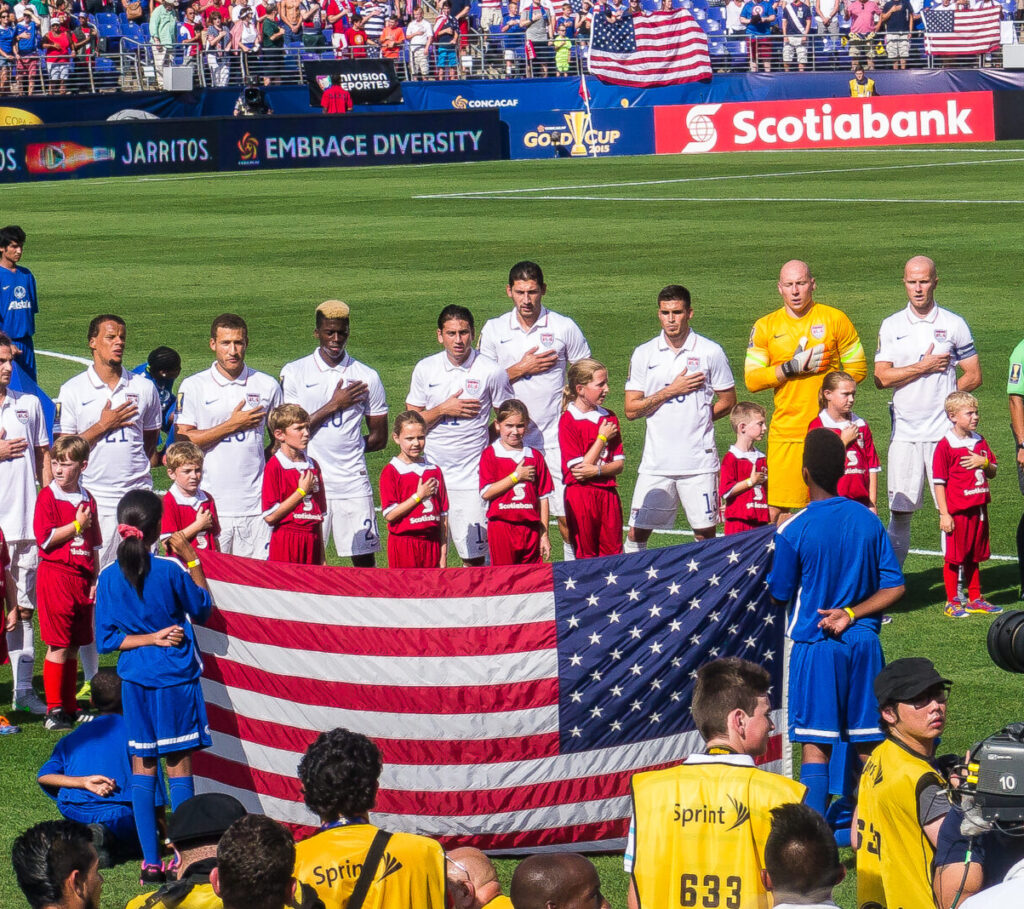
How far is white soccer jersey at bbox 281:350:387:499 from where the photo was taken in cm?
1123

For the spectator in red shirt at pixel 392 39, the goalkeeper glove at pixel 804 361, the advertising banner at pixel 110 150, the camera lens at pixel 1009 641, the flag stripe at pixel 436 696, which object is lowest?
the flag stripe at pixel 436 696

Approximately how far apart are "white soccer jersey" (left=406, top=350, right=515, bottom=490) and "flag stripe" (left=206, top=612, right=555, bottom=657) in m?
3.64

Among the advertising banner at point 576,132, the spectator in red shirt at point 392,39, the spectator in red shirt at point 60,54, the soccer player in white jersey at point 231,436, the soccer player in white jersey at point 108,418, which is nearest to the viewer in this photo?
the soccer player in white jersey at point 231,436

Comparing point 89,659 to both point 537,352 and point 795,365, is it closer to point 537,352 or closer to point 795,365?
point 537,352

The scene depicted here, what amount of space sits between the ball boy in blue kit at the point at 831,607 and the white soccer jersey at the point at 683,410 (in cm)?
362

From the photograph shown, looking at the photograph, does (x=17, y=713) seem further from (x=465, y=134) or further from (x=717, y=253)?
(x=465, y=134)

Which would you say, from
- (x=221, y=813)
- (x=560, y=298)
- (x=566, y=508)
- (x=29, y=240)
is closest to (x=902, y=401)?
(x=566, y=508)

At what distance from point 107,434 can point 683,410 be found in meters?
3.79

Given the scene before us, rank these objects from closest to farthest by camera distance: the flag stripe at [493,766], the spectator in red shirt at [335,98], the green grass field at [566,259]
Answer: the flag stripe at [493,766] → the green grass field at [566,259] → the spectator in red shirt at [335,98]

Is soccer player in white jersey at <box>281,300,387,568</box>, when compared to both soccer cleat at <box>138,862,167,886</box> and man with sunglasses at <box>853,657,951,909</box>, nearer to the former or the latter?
soccer cleat at <box>138,862,167,886</box>

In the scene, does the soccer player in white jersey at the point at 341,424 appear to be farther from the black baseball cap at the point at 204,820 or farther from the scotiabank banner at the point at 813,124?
the scotiabank banner at the point at 813,124

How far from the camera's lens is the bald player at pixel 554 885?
5355 millimetres

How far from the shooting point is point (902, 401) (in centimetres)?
1191

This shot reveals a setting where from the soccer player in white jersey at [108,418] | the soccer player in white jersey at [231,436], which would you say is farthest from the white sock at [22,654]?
the soccer player in white jersey at [231,436]
